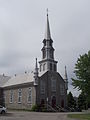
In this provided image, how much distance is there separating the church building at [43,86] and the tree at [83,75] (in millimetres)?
14351

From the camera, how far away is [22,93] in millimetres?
61656

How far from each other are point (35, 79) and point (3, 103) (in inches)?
691

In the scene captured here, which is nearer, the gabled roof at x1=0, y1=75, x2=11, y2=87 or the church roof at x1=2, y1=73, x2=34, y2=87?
the church roof at x1=2, y1=73, x2=34, y2=87

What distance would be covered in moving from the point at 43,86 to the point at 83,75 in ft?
57.4

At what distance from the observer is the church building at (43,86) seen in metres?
57.8

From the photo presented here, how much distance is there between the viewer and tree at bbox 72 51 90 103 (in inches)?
1713

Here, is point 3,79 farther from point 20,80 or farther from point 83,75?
point 83,75

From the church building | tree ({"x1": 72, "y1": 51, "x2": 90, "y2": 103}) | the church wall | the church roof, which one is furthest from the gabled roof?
tree ({"x1": 72, "y1": 51, "x2": 90, "y2": 103})

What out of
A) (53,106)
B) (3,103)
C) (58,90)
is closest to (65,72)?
(58,90)

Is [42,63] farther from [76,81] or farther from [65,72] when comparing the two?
[76,81]

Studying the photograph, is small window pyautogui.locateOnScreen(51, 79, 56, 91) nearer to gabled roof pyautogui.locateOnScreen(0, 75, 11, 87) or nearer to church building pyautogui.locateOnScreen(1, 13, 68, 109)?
church building pyautogui.locateOnScreen(1, 13, 68, 109)

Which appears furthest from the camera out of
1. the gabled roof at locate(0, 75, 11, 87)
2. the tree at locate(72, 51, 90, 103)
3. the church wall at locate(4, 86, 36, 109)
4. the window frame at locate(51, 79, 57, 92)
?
the gabled roof at locate(0, 75, 11, 87)

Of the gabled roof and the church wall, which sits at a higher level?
the gabled roof

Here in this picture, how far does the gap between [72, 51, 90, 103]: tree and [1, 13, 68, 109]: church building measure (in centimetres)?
1435
